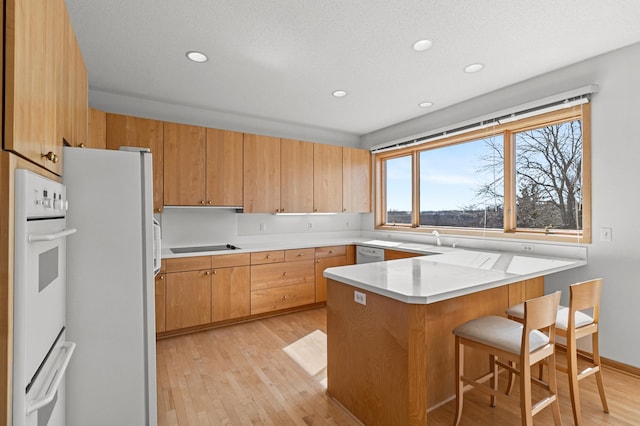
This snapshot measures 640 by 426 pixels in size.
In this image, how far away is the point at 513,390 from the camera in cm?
226

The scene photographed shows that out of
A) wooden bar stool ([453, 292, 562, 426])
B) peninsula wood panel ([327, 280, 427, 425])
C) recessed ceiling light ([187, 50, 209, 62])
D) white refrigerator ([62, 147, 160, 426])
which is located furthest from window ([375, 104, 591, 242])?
white refrigerator ([62, 147, 160, 426])

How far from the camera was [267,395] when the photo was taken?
7.22 ft

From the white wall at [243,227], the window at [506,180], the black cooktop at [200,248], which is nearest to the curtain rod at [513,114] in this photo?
the window at [506,180]

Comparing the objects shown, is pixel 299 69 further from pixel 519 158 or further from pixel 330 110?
pixel 519 158

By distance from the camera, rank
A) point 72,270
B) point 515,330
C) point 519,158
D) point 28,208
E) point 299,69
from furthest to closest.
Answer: point 519,158 → point 299,69 → point 515,330 → point 72,270 → point 28,208

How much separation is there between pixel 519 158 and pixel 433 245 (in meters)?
1.37

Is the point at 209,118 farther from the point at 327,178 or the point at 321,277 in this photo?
the point at 321,277

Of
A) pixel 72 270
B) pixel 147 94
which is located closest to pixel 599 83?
pixel 72 270

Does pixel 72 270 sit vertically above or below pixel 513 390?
above

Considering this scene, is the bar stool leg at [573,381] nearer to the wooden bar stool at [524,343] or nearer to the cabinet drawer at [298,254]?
the wooden bar stool at [524,343]

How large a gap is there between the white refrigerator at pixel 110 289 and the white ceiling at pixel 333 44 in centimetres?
111

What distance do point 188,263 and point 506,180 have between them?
3.51m

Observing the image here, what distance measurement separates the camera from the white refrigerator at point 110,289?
5.12 ft

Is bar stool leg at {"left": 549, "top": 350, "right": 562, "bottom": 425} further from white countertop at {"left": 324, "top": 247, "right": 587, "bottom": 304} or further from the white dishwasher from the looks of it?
the white dishwasher
